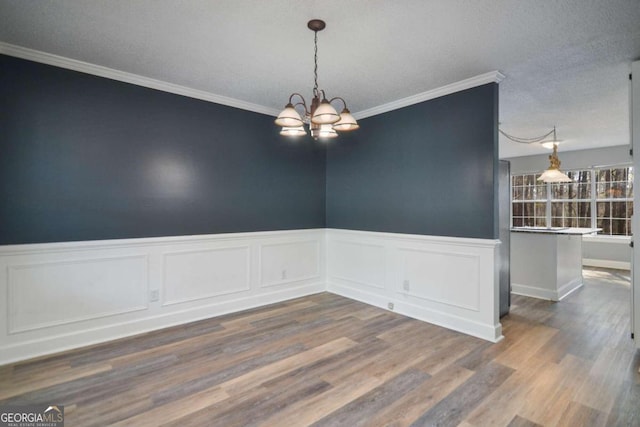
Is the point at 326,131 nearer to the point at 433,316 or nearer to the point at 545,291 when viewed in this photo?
the point at 433,316

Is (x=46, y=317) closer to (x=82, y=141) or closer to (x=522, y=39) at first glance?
(x=82, y=141)

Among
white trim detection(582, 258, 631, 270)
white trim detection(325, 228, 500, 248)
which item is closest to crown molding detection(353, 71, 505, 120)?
white trim detection(325, 228, 500, 248)

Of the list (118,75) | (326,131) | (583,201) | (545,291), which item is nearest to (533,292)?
(545,291)

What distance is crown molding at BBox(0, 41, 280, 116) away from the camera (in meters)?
2.77

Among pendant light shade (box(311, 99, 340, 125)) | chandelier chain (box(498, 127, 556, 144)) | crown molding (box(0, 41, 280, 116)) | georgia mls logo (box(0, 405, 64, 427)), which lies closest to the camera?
georgia mls logo (box(0, 405, 64, 427))

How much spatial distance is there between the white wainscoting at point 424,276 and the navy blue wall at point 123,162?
1179 mm

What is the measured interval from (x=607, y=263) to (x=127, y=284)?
9.22m

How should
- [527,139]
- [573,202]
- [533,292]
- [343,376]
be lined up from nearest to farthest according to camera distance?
[343,376], [533,292], [527,139], [573,202]

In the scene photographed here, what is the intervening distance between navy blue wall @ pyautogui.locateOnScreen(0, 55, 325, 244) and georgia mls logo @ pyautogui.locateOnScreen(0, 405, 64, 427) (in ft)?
4.62

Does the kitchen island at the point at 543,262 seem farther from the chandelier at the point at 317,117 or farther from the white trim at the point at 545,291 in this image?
the chandelier at the point at 317,117

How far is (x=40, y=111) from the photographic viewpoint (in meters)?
2.88

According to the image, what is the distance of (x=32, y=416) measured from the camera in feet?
6.80

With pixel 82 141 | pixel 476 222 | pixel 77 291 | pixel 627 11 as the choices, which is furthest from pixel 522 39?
pixel 77 291

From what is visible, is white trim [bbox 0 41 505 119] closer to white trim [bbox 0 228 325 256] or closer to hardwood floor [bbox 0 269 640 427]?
white trim [bbox 0 228 325 256]
